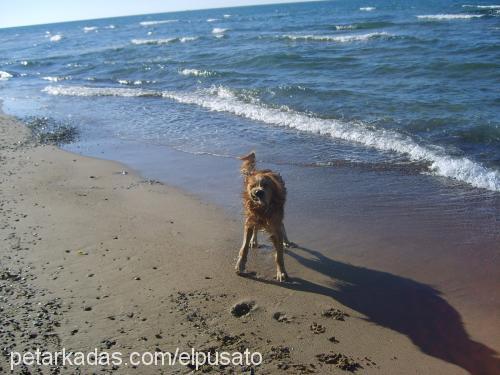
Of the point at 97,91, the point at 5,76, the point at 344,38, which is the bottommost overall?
the point at 97,91

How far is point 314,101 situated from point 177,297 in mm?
10524

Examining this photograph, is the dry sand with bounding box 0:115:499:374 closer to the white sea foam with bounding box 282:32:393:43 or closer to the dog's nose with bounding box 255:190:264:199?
the dog's nose with bounding box 255:190:264:199

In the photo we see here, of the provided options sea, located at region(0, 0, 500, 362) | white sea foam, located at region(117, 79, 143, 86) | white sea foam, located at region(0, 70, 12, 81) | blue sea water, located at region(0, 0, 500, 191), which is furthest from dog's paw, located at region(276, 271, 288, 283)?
white sea foam, located at region(0, 70, 12, 81)

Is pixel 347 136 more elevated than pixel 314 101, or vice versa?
pixel 314 101

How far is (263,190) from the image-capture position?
5.14 m

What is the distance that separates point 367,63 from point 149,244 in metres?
15.9

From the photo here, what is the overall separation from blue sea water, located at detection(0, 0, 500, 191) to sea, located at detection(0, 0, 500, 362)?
0.06 metres

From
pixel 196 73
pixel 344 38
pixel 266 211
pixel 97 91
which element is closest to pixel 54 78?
pixel 97 91

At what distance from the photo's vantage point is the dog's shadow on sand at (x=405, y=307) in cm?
418

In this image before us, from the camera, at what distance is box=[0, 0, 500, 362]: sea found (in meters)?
6.12

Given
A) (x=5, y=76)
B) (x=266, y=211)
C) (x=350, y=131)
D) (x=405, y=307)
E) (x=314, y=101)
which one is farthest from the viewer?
(x=5, y=76)

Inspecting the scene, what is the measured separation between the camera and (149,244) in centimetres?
631

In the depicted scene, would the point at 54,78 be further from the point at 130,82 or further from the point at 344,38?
the point at 344,38

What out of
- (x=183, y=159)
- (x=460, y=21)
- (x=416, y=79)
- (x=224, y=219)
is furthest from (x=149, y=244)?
(x=460, y=21)
